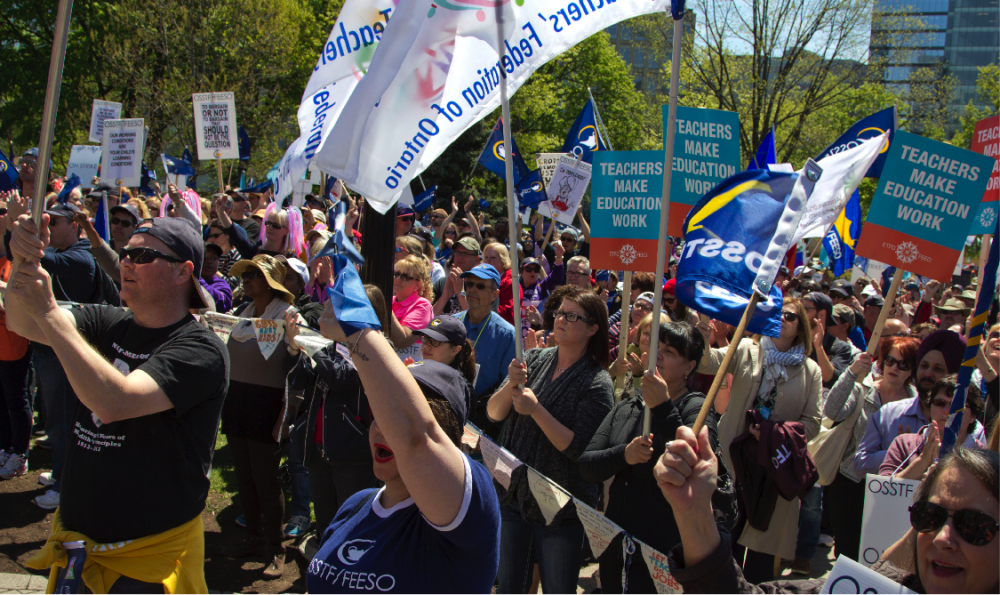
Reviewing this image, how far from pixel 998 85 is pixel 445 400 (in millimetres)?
38653

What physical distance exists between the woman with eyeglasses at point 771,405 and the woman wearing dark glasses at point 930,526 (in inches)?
105

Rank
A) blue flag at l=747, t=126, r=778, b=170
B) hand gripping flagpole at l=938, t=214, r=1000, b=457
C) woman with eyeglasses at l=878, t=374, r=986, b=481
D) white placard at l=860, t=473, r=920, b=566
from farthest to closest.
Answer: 1. blue flag at l=747, t=126, r=778, b=170
2. woman with eyeglasses at l=878, t=374, r=986, b=481
3. white placard at l=860, t=473, r=920, b=566
4. hand gripping flagpole at l=938, t=214, r=1000, b=457

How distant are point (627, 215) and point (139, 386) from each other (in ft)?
10.2

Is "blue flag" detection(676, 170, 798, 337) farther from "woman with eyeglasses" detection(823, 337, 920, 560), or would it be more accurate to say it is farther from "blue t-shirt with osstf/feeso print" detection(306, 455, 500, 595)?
"woman with eyeglasses" detection(823, 337, 920, 560)

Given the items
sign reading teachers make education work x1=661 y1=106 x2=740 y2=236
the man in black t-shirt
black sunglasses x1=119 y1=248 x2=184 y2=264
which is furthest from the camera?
sign reading teachers make education work x1=661 y1=106 x2=740 y2=236

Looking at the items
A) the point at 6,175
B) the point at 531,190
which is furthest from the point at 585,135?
the point at 6,175

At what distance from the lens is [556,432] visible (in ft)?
12.3

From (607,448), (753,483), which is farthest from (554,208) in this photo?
(607,448)

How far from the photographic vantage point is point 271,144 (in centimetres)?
3272

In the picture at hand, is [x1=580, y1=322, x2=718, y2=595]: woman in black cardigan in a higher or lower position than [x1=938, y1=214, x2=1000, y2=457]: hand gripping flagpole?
lower

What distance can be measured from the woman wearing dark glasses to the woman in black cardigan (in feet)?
3.76

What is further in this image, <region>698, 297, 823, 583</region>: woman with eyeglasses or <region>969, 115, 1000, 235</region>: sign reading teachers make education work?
<region>969, 115, 1000, 235</region>: sign reading teachers make education work

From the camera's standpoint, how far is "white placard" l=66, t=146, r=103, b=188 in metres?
12.9

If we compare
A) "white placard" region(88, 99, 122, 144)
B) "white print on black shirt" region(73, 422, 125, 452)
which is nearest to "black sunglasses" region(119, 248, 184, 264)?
"white print on black shirt" region(73, 422, 125, 452)
